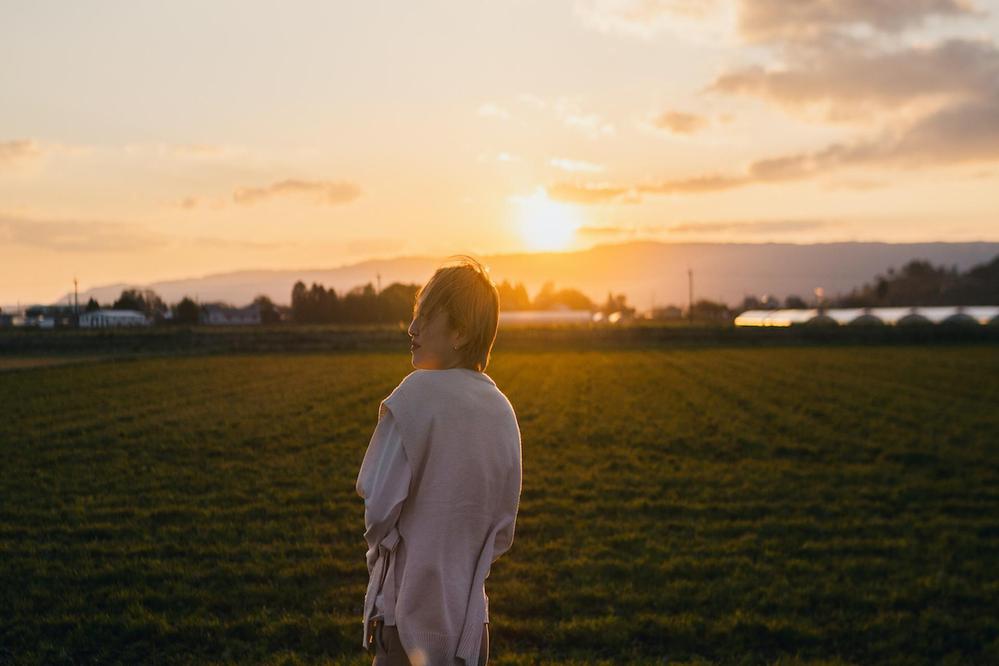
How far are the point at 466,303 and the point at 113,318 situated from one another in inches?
4667

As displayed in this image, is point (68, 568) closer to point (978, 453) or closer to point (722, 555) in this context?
point (722, 555)

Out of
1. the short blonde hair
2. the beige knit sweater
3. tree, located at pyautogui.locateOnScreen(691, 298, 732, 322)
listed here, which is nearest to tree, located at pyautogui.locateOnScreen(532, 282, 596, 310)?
tree, located at pyautogui.locateOnScreen(691, 298, 732, 322)

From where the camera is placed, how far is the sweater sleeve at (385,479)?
2.62m

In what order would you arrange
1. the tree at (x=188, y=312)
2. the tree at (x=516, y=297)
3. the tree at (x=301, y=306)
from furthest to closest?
the tree at (x=516, y=297) < the tree at (x=301, y=306) < the tree at (x=188, y=312)

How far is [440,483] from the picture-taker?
105 inches

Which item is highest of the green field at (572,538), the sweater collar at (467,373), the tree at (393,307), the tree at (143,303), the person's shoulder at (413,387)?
the tree at (143,303)

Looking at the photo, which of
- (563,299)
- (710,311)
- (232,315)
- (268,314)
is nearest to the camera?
(268,314)

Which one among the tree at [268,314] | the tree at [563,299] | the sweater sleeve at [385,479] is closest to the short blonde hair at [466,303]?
the sweater sleeve at [385,479]

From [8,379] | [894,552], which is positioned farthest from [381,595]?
[8,379]

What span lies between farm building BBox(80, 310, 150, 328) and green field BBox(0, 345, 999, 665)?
93789 millimetres

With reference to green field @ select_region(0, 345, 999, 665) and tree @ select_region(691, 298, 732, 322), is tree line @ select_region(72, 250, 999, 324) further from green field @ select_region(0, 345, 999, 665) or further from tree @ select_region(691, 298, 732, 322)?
green field @ select_region(0, 345, 999, 665)

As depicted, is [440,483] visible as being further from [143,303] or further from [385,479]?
[143,303]

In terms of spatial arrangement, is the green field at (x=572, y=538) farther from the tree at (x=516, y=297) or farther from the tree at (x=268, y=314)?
the tree at (x=516, y=297)

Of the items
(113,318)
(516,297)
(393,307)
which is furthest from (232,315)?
(516,297)
